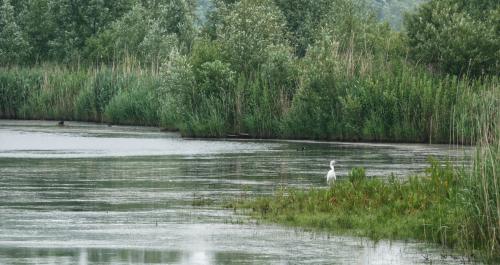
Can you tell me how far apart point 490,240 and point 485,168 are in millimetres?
979

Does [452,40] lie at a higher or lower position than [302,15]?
lower

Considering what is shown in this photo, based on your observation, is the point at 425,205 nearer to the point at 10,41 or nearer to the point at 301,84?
the point at 301,84

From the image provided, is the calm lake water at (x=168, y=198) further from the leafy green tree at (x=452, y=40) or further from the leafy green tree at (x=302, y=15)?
the leafy green tree at (x=302, y=15)

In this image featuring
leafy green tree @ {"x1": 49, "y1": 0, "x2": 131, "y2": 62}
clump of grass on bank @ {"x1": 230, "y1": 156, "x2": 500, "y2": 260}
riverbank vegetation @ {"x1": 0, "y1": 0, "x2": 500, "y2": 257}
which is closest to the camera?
clump of grass on bank @ {"x1": 230, "y1": 156, "x2": 500, "y2": 260}

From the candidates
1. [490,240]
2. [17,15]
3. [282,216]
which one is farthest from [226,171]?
[17,15]

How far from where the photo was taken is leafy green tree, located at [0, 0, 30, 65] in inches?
3487

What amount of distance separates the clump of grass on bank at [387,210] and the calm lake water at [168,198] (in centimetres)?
45

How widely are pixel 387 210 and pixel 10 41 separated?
2755 inches

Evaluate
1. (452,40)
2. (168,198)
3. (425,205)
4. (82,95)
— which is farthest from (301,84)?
(425,205)

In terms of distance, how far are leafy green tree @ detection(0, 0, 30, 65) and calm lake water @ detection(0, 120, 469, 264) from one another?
39952 mm

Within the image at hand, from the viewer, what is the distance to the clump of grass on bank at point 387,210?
1889 cm

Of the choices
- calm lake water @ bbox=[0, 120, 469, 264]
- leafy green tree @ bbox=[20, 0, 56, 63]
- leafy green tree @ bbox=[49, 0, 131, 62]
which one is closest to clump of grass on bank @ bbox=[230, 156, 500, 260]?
calm lake water @ bbox=[0, 120, 469, 264]

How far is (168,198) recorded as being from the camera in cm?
2636

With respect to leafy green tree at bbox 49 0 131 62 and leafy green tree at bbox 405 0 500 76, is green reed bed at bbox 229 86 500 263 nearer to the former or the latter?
leafy green tree at bbox 405 0 500 76
